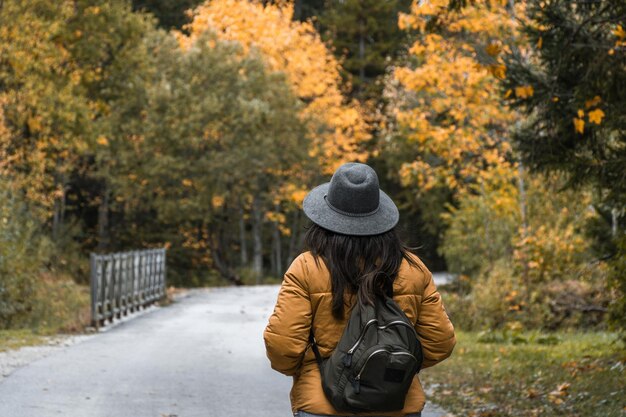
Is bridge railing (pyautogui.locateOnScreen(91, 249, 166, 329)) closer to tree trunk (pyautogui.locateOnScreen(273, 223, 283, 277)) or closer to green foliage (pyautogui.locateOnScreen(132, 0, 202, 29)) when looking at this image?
tree trunk (pyautogui.locateOnScreen(273, 223, 283, 277))

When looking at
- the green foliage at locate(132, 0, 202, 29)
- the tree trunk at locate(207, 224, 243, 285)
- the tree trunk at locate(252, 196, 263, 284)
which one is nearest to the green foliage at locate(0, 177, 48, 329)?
the tree trunk at locate(207, 224, 243, 285)

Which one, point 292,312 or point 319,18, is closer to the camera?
point 292,312

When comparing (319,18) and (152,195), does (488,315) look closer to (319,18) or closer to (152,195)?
(152,195)

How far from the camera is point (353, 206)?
415cm

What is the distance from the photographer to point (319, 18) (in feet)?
164

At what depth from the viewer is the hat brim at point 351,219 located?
408 cm

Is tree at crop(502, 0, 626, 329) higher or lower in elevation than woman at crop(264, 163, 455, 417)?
higher

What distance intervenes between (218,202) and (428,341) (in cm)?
3268

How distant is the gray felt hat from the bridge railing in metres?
12.8

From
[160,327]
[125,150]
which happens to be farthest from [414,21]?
[125,150]

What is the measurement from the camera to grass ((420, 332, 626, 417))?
8.94 metres

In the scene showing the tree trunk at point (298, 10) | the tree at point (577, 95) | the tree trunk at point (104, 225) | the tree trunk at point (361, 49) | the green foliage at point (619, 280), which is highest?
the tree trunk at point (298, 10)

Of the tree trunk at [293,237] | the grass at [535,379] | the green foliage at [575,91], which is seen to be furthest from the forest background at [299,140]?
the grass at [535,379]

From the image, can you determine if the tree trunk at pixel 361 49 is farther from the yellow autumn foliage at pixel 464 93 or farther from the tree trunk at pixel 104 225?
the yellow autumn foliage at pixel 464 93
